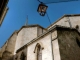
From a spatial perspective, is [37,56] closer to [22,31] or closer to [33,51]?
[33,51]

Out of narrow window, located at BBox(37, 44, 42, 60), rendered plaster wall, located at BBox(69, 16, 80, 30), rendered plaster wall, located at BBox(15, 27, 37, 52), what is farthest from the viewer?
rendered plaster wall, located at BBox(15, 27, 37, 52)

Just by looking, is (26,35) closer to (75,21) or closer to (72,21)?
(72,21)

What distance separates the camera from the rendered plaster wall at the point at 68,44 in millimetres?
9233

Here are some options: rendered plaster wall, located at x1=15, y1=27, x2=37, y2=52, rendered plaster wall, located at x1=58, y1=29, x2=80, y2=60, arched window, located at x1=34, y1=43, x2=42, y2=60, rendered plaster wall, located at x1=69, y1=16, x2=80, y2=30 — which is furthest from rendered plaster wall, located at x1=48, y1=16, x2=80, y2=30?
arched window, located at x1=34, y1=43, x2=42, y2=60

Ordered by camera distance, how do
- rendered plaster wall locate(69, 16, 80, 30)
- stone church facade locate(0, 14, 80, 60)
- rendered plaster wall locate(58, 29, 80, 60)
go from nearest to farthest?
rendered plaster wall locate(58, 29, 80, 60) < stone church facade locate(0, 14, 80, 60) < rendered plaster wall locate(69, 16, 80, 30)

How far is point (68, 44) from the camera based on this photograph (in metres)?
9.91

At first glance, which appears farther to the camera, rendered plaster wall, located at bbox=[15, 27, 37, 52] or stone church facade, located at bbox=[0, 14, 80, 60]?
rendered plaster wall, located at bbox=[15, 27, 37, 52]

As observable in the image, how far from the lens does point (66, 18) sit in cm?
1656

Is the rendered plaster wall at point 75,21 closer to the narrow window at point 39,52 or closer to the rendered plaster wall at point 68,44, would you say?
the rendered plaster wall at point 68,44

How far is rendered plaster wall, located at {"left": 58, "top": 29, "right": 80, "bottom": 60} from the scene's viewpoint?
9233mm

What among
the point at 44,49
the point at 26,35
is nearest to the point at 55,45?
the point at 44,49

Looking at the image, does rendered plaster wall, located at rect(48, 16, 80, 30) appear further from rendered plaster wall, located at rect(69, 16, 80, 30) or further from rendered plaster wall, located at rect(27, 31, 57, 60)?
rendered plaster wall, located at rect(27, 31, 57, 60)

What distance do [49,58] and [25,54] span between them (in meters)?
3.86

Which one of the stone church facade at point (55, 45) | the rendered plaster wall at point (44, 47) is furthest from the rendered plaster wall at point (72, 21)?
the rendered plaster wall at point (44, 47)
